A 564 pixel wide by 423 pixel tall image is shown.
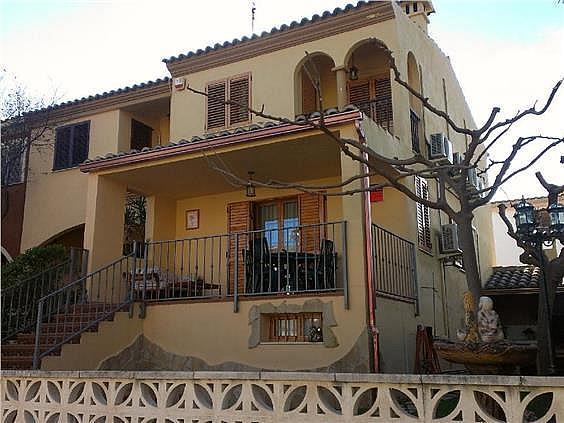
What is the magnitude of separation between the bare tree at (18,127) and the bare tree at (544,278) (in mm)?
11431

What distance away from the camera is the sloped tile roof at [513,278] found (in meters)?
14.0

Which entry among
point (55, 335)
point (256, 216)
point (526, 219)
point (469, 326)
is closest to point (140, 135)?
point (256, 216)

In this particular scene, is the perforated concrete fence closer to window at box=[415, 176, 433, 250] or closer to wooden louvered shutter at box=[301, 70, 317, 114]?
window at box=[415, 176, 433, 250]

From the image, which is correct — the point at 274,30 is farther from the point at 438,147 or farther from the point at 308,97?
the point at 438,147

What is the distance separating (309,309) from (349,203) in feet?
5.11

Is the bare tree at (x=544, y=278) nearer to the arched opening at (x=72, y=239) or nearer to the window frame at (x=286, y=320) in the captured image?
the window frame at (x=286, y=320)

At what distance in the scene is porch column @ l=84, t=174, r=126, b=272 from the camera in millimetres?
10094

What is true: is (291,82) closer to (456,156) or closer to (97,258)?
(456,156)

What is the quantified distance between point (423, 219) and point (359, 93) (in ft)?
9.34

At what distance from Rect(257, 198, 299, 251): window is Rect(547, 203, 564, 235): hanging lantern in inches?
192

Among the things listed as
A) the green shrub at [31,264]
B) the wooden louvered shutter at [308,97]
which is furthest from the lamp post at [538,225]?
the green shrub at [31,264]

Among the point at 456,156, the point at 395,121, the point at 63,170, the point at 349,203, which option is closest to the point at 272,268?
the point at 349,203

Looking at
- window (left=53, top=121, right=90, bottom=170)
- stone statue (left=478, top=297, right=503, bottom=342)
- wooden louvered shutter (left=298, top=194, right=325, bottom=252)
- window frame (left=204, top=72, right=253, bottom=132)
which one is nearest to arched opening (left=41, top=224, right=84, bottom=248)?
window (left=53, top=121, right=90, bottom=170)

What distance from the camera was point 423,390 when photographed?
13.1 ft
